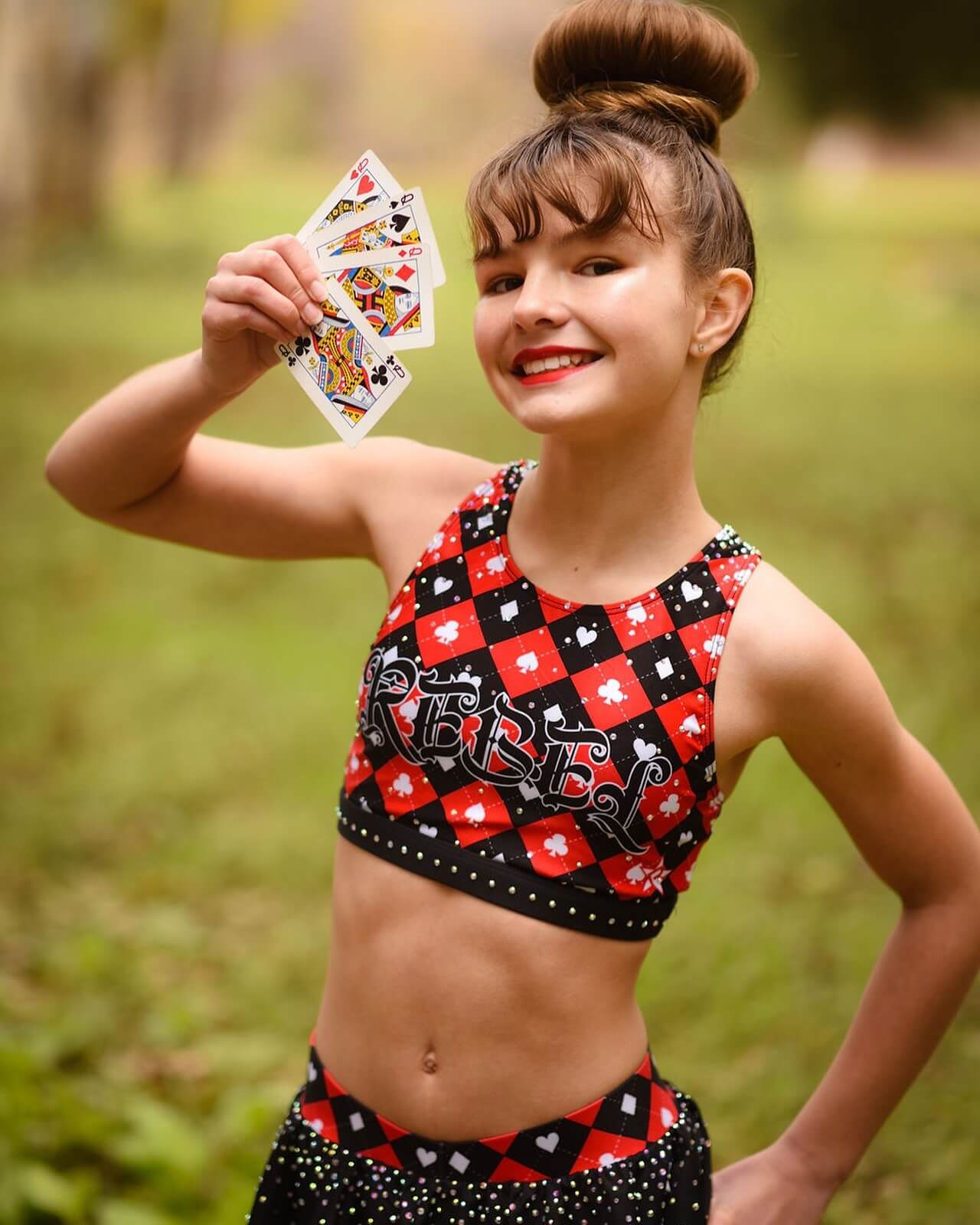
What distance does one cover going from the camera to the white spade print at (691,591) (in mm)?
1283

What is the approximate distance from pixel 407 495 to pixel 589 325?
0.34 meters

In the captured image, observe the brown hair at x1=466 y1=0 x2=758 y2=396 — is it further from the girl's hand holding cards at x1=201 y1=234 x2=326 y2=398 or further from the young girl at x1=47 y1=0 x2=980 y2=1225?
the girl's hand holding cards at x1=201 y1=234 x2=326 y2=398

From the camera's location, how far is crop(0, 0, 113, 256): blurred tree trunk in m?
5.64

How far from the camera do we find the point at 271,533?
1487mm

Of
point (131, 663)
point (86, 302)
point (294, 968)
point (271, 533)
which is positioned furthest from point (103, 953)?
point (86, 302)

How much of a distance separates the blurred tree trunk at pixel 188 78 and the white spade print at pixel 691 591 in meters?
4.85

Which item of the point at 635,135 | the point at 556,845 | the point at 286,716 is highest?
the point at 286,716

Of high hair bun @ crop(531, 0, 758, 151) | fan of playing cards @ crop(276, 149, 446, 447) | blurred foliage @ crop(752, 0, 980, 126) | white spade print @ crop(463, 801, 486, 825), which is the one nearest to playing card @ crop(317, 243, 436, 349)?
fan of playing cards @ crop(276, 149, 446, 447)

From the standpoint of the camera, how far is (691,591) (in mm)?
1287

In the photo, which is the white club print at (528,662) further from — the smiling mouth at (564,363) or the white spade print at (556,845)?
the smiling mouth at (564,363)

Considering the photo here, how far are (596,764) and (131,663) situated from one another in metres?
3.28

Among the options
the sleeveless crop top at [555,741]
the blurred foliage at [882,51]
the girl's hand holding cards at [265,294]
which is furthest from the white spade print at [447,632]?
the blurred foliage at [882,51]

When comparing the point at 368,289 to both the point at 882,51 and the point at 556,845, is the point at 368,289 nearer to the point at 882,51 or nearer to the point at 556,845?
the point at 556,845

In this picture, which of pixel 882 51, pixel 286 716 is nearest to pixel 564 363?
pixel 286 716
